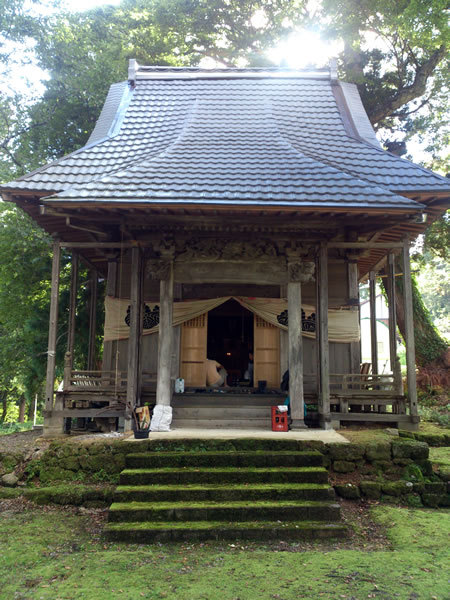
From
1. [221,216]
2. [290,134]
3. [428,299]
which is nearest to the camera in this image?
[221,216]

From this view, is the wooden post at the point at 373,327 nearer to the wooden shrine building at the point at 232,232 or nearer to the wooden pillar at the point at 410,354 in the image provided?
the wooden shrine building at the point at 232,232

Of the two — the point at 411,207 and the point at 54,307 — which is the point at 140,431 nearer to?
the point at 54,307

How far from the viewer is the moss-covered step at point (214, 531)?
4902 millimetres

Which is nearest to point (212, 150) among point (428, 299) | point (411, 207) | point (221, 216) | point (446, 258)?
point (221, 216)

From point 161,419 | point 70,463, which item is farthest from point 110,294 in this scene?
point 70,463

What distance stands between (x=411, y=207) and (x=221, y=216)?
118 inches

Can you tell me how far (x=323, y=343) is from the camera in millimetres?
8109

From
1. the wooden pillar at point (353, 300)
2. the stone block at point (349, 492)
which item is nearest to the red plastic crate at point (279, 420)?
the stone block at point (349, 492)

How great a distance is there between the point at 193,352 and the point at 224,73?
7.65 meters

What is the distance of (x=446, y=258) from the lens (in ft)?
53.6

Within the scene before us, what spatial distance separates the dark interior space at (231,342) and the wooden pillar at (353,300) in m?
5.09

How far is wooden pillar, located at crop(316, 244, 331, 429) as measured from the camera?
26.2 feet

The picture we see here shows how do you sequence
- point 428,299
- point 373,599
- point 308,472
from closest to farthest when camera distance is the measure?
point 373,599, point 308,472, point 428,299

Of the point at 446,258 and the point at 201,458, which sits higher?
the point at 446,258
